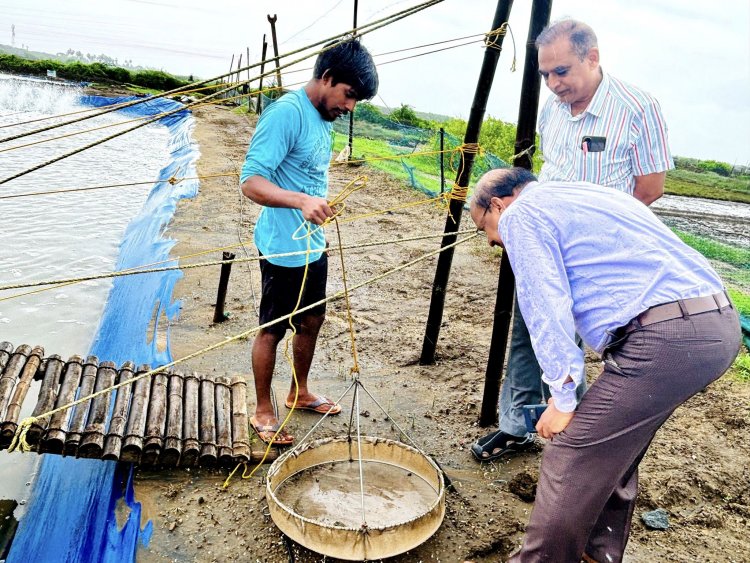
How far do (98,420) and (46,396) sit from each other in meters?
0.32

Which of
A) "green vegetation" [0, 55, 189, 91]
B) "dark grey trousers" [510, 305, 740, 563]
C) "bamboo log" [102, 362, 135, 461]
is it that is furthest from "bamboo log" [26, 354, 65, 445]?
"green vegetation" [0, 55, 189, 91]

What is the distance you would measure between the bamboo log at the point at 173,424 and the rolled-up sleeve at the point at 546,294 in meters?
1.92

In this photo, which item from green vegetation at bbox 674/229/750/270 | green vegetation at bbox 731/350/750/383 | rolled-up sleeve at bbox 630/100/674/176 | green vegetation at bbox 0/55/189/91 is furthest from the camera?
green vegetation at bbox 0/55/189/91

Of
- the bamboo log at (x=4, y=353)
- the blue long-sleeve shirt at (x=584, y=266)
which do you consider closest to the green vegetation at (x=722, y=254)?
the blue long-sleeve shirt at (x=584, y=266)

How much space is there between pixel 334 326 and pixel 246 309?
2.80 feet

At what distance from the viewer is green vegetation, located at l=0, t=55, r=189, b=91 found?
37.1 meters

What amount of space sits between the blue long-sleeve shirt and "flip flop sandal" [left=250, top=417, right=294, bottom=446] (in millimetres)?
1831

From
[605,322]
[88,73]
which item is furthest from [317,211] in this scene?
[88,73]

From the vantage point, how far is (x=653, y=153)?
257cm

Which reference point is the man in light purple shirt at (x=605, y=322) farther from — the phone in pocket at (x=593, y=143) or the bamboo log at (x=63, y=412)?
the bamboo log at (x=63, y=412)

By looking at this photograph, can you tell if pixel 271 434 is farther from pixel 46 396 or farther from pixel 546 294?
pixel 546 294

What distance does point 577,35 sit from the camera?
254cm

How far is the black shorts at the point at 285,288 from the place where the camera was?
2975 mm

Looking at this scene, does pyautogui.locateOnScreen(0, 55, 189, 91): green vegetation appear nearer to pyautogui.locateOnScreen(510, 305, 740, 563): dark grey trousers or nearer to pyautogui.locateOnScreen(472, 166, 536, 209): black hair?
pyautogui.locateOnScreen(472, 166, 536, 209): black hair
